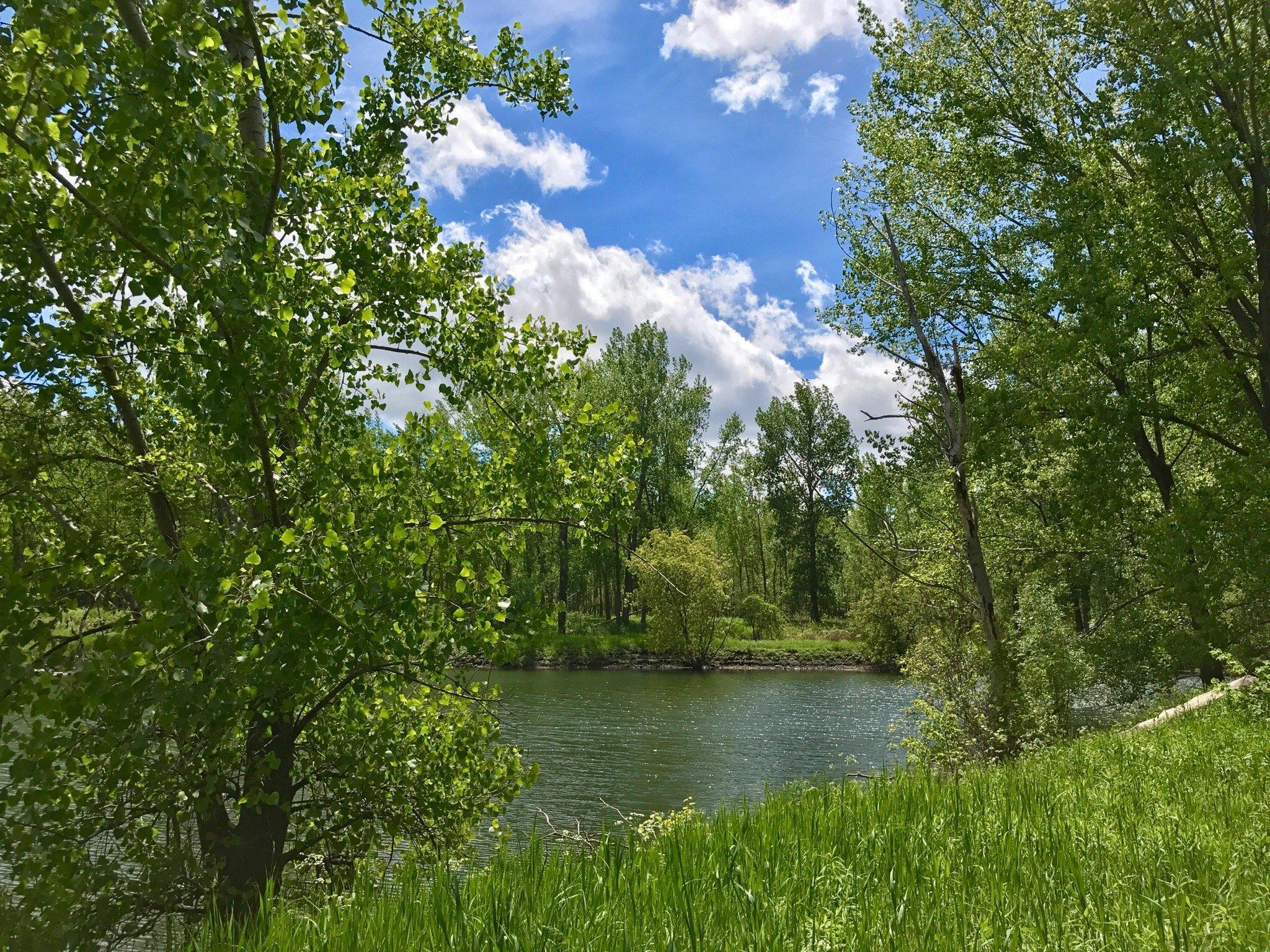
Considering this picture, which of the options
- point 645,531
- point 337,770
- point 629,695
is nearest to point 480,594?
point 337,770

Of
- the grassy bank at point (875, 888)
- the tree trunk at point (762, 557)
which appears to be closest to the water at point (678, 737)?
the grassy bank at point (875, 888)

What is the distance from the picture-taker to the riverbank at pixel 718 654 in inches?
1898

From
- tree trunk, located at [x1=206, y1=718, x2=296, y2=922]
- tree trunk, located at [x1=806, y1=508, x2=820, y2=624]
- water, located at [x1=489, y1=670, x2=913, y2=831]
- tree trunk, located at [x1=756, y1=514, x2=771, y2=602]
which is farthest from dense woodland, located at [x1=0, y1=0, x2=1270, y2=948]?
tree trunk, located at [x1=756, y1=514, x2=771, y2=602]

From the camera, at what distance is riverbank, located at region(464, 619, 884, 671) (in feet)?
158

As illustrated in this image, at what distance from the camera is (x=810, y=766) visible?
20422 mm

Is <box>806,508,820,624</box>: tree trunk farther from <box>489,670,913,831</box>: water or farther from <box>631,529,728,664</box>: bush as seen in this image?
<box>489,670,913,831</box>: water

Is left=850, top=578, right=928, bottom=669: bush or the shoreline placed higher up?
left=850, top=578, right=928, bottom=669: bush

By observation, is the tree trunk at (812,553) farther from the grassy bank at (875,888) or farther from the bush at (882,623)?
the grassy bank at (875,888)

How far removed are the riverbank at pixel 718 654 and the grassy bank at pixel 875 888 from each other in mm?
41544

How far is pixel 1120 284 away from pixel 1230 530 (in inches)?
171

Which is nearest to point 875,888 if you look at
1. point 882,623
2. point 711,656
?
point 882,623

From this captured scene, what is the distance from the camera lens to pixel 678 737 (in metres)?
24.8

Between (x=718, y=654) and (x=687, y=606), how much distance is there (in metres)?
4.47

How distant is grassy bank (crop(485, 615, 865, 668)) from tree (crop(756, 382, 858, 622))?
11.1 metres
